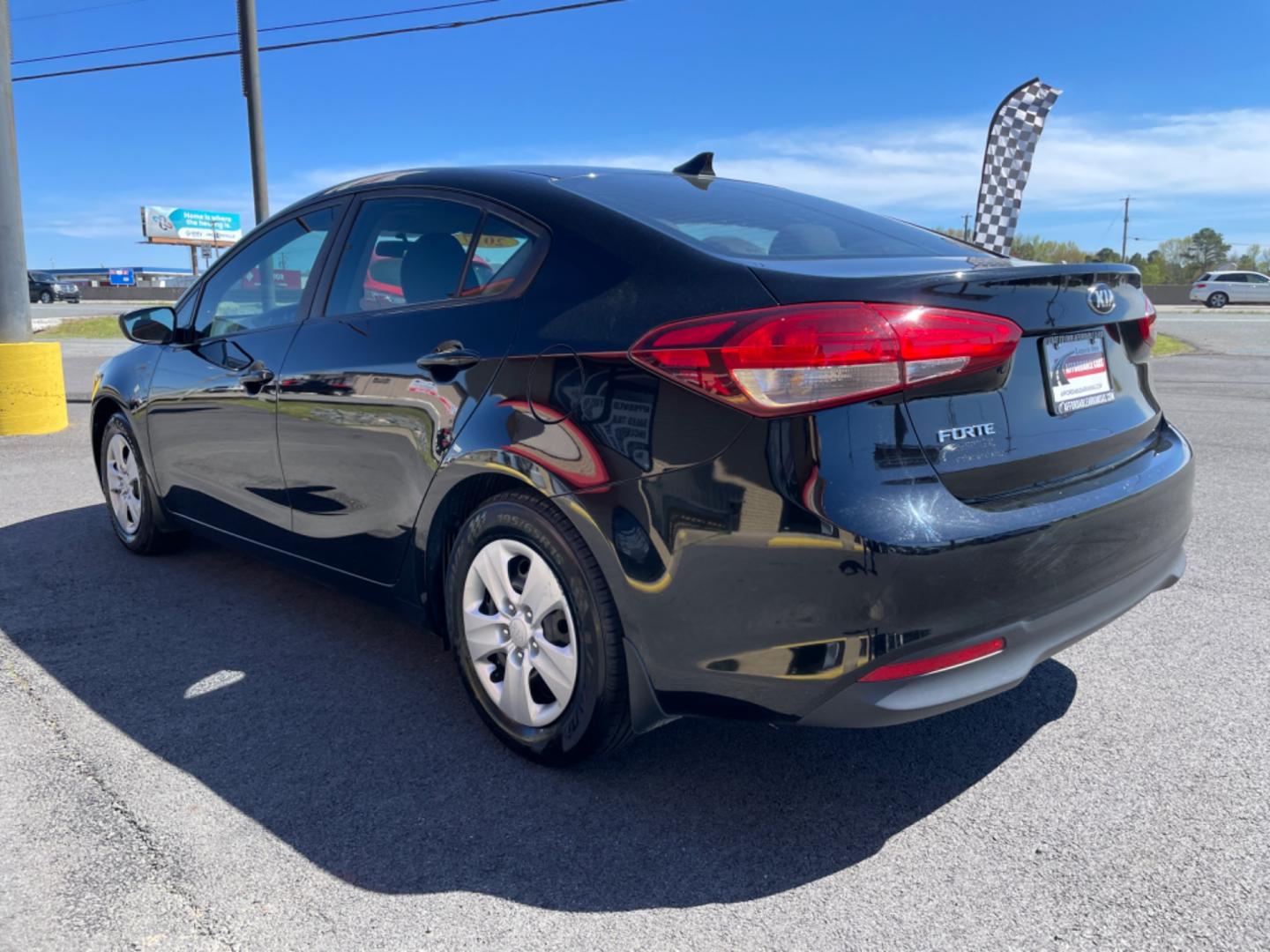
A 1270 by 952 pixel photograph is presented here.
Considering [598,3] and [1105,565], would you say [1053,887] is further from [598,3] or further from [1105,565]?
[598,3]

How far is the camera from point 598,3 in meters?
16.4

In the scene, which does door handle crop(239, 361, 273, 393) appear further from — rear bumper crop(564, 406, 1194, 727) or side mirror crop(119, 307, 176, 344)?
rear bumper crop(564, 406, 1194, 727)

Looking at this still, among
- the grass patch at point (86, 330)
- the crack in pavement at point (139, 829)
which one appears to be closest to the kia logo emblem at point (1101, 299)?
the crack in pavement at point (139, 829)

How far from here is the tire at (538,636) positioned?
2418 millimetres

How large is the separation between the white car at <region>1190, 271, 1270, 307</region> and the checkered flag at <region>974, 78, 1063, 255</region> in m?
39.5

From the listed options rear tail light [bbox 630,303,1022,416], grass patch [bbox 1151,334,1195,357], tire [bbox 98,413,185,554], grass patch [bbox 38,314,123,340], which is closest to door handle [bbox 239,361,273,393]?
tire [bbox 98,413,185,554]

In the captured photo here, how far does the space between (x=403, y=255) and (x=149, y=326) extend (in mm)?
1660

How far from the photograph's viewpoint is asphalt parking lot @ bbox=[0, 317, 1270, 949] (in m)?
2.05

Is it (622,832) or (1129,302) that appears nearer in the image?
(622,832)

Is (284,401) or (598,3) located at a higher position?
(598,3)

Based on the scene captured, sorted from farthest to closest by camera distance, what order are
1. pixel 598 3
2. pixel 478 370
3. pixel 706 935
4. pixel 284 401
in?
pixel 598 3 → pixel 284 401 → pixel 478 370 → pixel 706 935

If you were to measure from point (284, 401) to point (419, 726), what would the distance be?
4.02 feet

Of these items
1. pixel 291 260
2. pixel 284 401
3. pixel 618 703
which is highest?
pixel 291 260

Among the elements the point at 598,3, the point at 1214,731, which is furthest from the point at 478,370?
the point at 598,3
